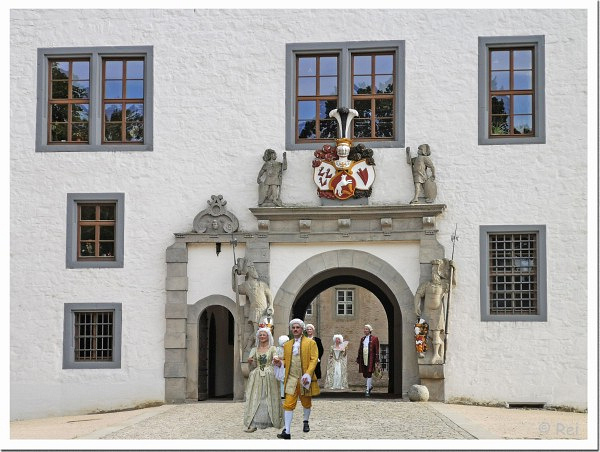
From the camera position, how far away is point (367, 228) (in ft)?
79.2

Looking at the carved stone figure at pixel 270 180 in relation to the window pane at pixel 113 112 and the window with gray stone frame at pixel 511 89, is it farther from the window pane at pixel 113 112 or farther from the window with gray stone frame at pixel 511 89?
the window with gray stone frame at pixel 511 89

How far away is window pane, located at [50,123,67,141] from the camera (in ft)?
82.4

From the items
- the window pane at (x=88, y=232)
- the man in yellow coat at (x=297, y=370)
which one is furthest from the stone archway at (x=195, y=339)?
the man in yellow coat at (x=297, y=370)

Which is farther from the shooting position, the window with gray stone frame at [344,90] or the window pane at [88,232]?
the window pane at [88,232]

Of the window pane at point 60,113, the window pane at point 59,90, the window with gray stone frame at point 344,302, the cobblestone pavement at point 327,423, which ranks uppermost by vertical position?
the window pane at point 59,90

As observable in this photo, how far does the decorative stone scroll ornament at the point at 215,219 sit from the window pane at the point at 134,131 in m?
1.95

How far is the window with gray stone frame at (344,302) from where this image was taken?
42219 mm

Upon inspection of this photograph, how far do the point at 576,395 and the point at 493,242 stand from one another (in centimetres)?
314

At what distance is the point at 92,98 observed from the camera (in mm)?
24922

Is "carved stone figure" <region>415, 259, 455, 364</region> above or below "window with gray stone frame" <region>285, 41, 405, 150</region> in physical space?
below

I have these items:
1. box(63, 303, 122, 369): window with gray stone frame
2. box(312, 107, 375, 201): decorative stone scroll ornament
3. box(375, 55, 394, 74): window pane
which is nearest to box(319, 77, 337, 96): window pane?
box(312, 107, 375, 201): decorative stone scroll ornament

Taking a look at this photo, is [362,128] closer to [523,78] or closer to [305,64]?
[305,64]

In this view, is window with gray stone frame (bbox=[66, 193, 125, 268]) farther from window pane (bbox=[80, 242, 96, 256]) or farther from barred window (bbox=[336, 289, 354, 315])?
barred window (bbox=[336, 289, 354, 315])

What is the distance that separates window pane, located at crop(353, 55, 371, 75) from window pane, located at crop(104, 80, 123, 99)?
177 inches
